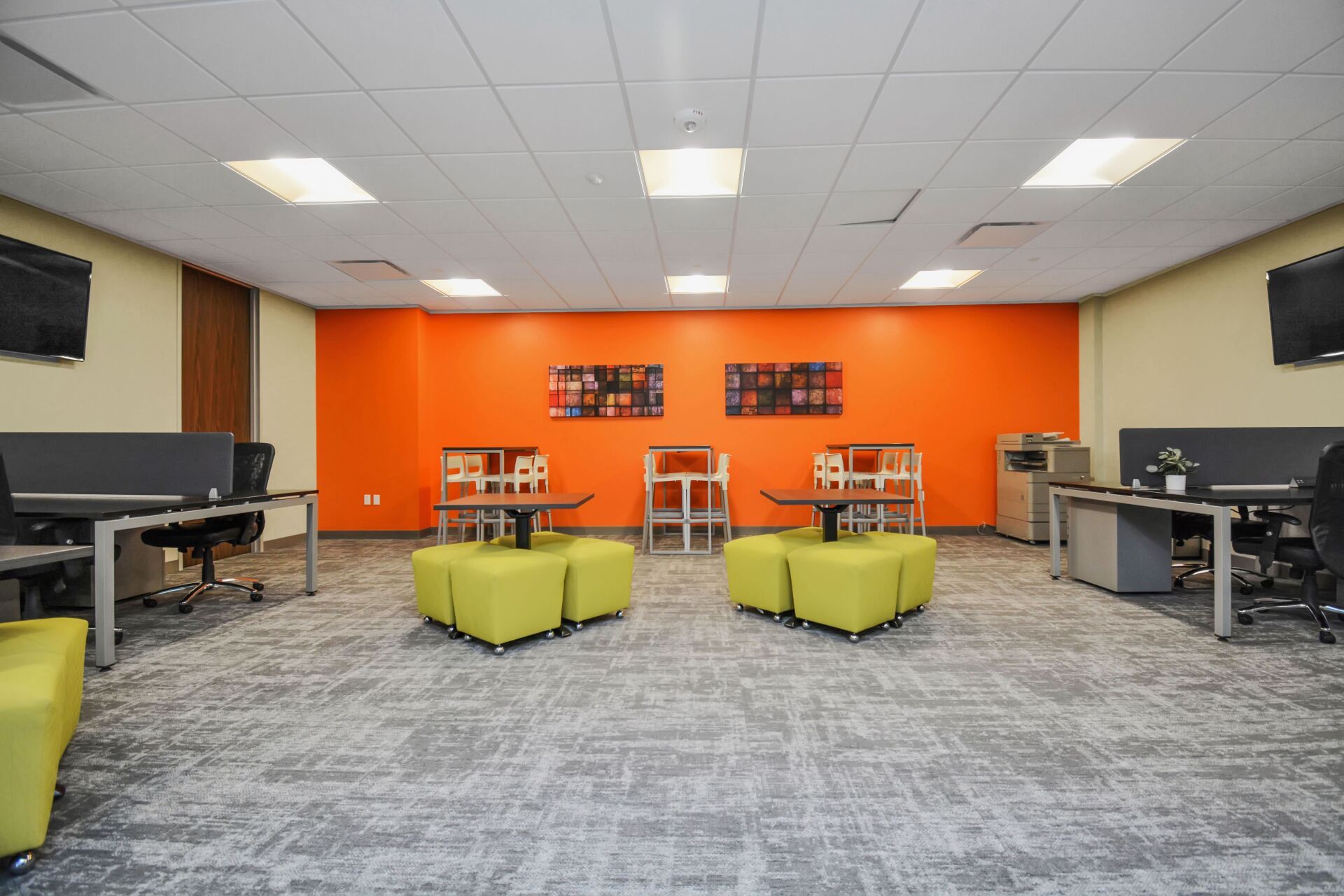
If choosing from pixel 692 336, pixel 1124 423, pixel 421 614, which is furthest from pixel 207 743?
pixel 1124 423

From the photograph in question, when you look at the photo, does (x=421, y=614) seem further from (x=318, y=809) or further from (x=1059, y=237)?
(x=1059, y=237)

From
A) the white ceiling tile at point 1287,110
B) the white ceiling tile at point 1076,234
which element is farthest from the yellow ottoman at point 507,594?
the white ceiling tile at point 1076,234

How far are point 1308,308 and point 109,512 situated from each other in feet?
26.0

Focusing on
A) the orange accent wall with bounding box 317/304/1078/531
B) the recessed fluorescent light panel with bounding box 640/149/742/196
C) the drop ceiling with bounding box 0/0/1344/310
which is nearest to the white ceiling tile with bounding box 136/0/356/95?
the drop ceiling with bounding box 0/0/1344/310

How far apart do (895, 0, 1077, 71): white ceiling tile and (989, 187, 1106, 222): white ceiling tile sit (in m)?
1.64

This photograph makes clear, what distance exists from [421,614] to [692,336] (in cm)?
477

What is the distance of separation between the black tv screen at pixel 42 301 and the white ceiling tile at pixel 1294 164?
8231mm

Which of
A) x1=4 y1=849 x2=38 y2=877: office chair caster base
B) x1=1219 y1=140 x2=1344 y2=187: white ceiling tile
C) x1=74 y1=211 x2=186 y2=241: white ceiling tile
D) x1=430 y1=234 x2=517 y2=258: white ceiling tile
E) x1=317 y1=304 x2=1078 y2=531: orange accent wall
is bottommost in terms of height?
x1=4 y1=849 x2=38 y2=877: office chair caster base

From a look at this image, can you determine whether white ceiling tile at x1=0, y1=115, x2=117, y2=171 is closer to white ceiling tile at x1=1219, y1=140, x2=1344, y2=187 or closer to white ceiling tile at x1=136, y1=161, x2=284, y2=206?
white ceiling tile at x1=136, y1=161, x2=284, y2=206

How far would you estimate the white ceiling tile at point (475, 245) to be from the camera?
4.74m

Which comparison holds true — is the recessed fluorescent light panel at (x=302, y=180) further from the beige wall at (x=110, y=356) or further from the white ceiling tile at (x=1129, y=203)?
the white ceiling tile at (x=1129, y=203)

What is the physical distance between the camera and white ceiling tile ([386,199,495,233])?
412 centimetres

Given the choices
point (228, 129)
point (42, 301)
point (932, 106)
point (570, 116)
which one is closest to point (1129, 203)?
point (932, 106)

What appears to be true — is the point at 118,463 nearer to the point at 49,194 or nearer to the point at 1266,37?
the point at 49,194
